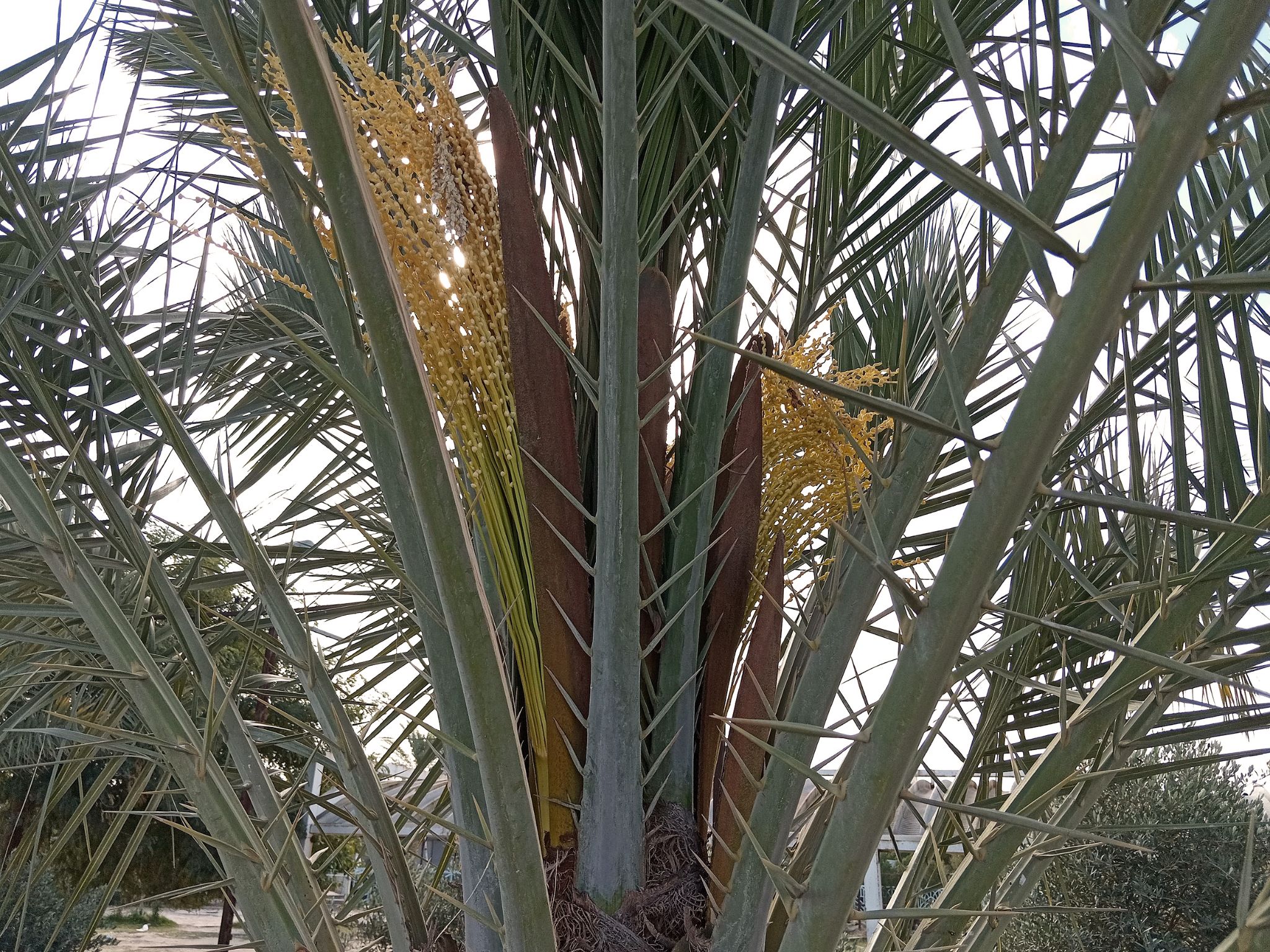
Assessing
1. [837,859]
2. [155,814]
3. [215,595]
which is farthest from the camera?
[215,595]

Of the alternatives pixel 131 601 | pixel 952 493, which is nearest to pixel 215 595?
pixel 131 601

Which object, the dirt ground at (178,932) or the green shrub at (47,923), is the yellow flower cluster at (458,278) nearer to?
the green shrub at (47,923)

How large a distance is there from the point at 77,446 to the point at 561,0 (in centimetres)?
62

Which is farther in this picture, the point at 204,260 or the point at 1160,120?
the point at 204,260

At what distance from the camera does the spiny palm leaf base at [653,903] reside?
2.54 feet

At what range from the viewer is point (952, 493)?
1.34 metres

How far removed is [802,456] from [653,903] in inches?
16.4

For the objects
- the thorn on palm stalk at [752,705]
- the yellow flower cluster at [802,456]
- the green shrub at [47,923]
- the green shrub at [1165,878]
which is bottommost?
the green shrub at [47,923]

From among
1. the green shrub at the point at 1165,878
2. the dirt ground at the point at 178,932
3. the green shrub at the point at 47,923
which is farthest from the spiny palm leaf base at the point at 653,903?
the dirt ground at the point at 178,932

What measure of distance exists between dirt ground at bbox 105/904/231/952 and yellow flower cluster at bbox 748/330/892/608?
8.63 meters

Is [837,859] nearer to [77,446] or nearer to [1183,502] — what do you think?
[1183,502]

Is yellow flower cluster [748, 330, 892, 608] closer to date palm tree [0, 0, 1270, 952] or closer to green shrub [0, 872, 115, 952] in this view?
date palm tree [0, 0, 1270, 952]

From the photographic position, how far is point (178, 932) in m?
10.1

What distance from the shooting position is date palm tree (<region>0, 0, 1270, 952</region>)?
1.66 feet
